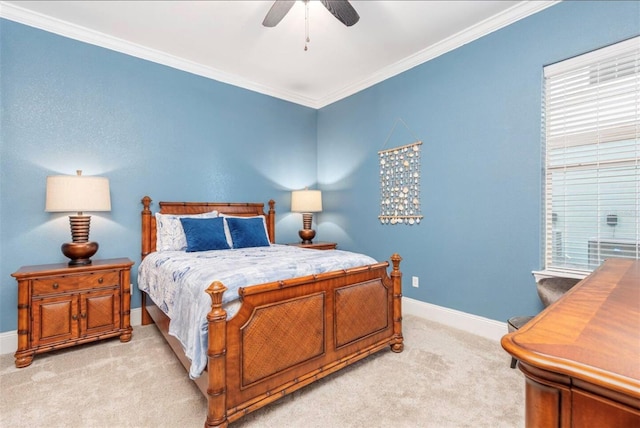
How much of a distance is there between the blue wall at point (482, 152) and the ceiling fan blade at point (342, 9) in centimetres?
137

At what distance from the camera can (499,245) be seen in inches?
105

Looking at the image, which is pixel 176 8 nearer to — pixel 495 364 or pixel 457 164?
pixel 457 164

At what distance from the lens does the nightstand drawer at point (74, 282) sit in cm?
233

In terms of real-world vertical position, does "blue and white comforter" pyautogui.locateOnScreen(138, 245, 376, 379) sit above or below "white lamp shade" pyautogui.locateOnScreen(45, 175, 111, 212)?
below

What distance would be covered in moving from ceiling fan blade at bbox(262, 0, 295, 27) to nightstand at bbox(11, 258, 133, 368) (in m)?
2.38

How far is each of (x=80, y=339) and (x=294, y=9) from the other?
3.29m

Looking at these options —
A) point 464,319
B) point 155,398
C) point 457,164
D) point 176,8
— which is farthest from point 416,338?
point 176,8

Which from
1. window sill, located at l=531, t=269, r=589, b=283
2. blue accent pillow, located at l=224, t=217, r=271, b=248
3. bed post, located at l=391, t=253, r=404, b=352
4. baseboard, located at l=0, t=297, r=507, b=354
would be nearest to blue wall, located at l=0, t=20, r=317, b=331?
baseboard, located at l=0, t=297, r=507, b=354

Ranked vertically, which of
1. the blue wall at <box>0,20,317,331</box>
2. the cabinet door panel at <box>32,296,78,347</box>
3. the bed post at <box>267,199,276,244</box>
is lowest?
the cabinet door panel at <box>32,296,78,347</box>

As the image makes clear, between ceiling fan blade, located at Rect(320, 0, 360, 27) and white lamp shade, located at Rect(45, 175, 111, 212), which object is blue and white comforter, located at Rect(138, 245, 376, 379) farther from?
ceiling fan blade, located at Rect(320, 0, 360, 27)

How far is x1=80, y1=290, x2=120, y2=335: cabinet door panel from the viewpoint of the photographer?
2.50 meters

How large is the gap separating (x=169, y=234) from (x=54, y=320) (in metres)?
1.10

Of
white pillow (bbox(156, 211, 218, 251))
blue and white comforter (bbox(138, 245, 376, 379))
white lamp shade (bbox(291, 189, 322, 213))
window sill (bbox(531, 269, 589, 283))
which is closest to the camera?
blue and white comforter (bbox(138, 245, 376, 379))

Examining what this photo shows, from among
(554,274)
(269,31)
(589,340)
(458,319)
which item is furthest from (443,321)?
(269,31)
